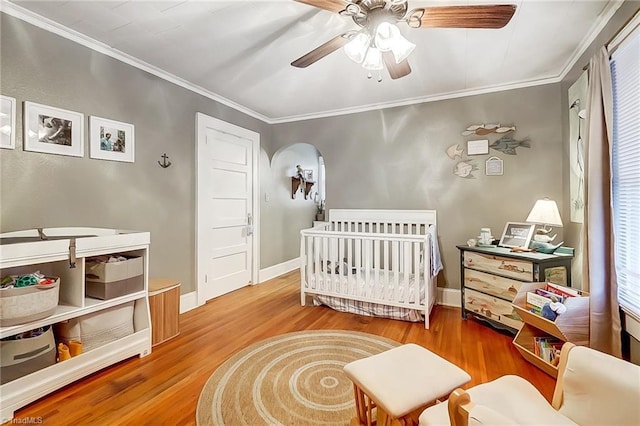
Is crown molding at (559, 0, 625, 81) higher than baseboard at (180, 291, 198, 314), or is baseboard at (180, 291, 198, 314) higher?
crown molding at (559, 0, 625, 81)

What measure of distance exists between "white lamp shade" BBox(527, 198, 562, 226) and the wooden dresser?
271 millimetres

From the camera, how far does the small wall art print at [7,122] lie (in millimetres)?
1830

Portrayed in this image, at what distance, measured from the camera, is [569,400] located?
40.9 inches

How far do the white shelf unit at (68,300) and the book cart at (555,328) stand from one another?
2.80m

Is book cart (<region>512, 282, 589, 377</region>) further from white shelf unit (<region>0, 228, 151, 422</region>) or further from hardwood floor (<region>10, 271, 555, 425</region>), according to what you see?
white shelf unit (<region>0, 228, 151, 422</region>)

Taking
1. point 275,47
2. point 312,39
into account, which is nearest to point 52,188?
point 275,47

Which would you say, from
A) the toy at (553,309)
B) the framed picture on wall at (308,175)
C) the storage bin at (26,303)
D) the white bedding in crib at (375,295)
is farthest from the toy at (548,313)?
the framed picture on wall at (308,175)

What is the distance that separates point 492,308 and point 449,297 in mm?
738

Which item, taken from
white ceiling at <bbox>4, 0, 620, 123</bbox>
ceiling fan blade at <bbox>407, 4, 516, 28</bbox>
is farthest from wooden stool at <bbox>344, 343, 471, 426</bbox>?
white ceiling at <bbox>4, 0, 620, 123</bbox>

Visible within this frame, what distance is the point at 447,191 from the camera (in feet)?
11.0

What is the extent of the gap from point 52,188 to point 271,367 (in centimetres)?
206

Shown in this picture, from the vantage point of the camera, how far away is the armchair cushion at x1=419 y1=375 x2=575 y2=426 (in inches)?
38.8

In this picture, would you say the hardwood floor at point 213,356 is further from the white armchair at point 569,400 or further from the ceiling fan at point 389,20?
the ceiling fan at point 389,20

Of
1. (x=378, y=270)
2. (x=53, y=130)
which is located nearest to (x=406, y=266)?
(x=378, y=270)
